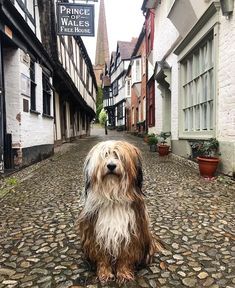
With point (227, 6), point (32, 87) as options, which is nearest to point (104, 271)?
point (227, 6)

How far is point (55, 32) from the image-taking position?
40.9 ft

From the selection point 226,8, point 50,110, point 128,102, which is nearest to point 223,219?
point 226,8

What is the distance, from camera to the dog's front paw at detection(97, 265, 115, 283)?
2623 millimetres

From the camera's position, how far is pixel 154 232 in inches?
147

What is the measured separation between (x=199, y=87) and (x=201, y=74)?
0.37 meters

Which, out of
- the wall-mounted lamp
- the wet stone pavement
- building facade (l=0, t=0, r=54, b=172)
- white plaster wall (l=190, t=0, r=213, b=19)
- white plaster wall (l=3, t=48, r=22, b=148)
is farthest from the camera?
white plaster wall (l=3, t=48, r=22, b=148)

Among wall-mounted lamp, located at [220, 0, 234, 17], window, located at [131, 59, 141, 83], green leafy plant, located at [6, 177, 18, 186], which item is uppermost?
window, located at [131, 59, 141, 83]

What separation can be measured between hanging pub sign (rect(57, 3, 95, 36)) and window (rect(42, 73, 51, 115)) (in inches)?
68.7

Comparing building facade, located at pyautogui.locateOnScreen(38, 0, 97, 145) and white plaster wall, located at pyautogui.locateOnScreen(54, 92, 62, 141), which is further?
white plaster wall, located at pyautogui.locateOnScreen(54, 92, 62, 141)

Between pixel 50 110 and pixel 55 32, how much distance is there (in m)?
2.96

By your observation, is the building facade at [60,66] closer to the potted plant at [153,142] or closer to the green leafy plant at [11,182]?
the potted plant at [153,142]

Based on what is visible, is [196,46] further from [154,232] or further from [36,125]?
[154,232]

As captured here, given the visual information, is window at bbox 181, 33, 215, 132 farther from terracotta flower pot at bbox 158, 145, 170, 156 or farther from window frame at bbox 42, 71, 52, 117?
window frame at bbox 42, 71, 52, 117

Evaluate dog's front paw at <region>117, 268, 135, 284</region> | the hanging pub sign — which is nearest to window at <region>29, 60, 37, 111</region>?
the hanging pub sign
